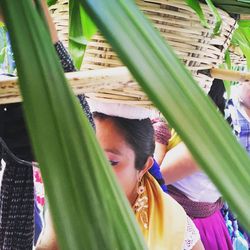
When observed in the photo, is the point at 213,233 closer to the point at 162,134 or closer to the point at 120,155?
the point at 162,134

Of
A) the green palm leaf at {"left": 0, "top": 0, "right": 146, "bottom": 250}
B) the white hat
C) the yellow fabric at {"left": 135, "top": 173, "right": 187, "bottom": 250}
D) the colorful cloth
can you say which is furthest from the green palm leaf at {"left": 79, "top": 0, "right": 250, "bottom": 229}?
the yellow fabric at {"left": 135, "top": 173, "right": 187, "bottom": 250}

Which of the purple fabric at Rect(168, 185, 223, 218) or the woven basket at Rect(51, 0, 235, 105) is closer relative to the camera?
the woven basket at Rect(51, 0, 235, 105)

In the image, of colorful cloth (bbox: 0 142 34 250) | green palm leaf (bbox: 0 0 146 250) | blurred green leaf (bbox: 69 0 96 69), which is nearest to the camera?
green palm leaf (bbox: 0 0 146 250)

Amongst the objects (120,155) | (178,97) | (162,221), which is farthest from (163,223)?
(178,97)

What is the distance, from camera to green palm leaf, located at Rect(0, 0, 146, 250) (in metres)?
0.12

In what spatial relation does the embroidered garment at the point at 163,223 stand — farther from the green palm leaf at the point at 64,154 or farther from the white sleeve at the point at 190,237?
the green palm leaf at the point at 64,154

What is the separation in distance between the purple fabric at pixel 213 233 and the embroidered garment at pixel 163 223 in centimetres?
21

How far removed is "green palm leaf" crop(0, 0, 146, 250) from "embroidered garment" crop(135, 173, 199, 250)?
0.72 m

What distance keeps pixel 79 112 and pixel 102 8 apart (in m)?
0.04

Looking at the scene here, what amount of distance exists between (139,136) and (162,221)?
0.17 m

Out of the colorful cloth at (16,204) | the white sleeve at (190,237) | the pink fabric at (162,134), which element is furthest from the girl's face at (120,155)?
the colorful cloth at (16,204)

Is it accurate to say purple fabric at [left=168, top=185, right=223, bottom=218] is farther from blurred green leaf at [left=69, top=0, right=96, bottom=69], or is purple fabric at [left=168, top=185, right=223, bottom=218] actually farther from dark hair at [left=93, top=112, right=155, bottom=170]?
blurred green leaf at [left=69, top=0, right=96, bottom=69]

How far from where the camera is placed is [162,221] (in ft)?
2.89

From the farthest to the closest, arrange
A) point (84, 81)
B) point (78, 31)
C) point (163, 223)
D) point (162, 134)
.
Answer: point (162, 134) < point (163, 223) < point (78, 31) < point (84, 81)
